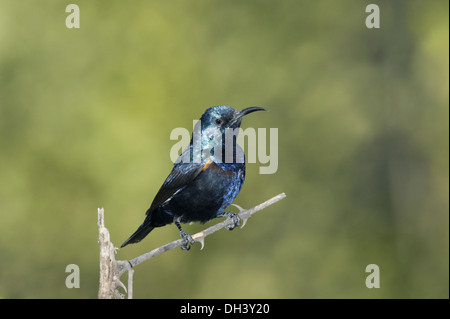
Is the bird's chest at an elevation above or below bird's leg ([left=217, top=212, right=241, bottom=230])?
above

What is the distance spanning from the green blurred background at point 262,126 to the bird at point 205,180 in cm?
403

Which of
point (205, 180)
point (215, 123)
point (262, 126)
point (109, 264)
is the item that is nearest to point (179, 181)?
point (205, 180)

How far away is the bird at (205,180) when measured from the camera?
17.9 feet

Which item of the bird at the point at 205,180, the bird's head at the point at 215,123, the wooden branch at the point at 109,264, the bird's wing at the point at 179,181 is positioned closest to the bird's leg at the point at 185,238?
the bird at the point at 205,180

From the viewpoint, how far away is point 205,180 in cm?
550

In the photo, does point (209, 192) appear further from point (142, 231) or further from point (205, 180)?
point (142, 231)

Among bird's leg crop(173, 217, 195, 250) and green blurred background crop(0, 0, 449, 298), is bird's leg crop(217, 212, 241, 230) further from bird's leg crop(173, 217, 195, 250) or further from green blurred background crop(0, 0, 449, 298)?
green blurred background crop(0, 0, 449, 298)

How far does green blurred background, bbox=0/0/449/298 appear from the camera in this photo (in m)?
10.4

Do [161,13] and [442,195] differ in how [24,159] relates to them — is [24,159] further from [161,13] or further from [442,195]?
[442,195]

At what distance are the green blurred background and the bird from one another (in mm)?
4032

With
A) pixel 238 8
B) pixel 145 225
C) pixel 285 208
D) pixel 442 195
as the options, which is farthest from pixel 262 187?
pixel 145 225

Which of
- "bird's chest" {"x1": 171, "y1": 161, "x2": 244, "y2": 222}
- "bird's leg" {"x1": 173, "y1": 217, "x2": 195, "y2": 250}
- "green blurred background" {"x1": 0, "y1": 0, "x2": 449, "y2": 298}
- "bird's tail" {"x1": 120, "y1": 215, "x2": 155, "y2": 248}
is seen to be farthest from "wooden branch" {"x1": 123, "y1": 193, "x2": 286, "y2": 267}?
"green blurred background" {"x1": 0, "y1": 0, "x2": 449, "y2": 298}

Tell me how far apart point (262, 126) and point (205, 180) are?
215 inches

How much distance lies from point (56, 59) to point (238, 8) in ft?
13.2
